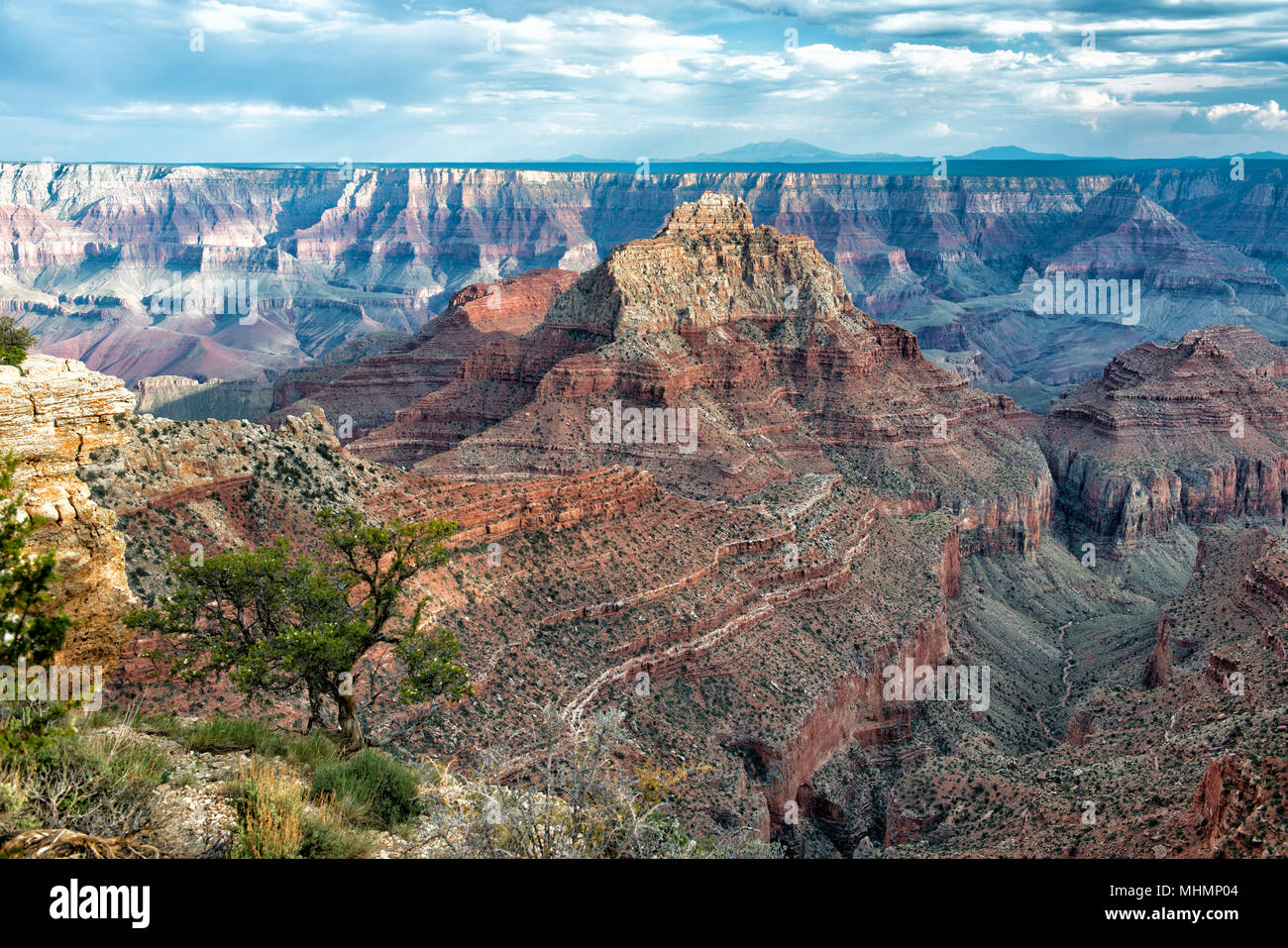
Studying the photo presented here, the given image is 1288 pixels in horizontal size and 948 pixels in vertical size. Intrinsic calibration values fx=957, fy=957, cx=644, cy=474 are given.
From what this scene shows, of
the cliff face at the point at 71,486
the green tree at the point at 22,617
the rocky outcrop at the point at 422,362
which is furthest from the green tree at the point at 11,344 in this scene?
the rocky outcrop at the point at 422,362

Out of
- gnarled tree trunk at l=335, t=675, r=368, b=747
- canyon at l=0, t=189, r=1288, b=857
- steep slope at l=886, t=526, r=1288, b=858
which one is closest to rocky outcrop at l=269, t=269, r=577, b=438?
canyon at l=0, t=189, r=1288, b=857

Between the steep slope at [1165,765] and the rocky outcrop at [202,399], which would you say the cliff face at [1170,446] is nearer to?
the steep slope at [1165,765]

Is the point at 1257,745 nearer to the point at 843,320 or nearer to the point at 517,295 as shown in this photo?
the point at 843,320

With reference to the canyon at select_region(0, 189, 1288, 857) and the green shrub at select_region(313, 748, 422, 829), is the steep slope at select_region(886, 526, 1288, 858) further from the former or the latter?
the green shrub at select_region(313, 748, 422, 829)

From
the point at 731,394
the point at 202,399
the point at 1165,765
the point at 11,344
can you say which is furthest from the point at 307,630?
the point at 202,399

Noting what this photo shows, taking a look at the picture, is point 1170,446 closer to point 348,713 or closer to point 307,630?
point 348,713

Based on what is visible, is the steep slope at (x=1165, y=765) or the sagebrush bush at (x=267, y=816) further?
the steep slope at (x=1165, y=765)
